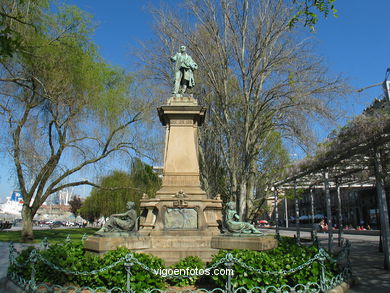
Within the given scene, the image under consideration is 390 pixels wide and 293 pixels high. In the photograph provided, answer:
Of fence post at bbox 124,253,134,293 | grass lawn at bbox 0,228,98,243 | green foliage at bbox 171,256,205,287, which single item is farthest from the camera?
grass lawn at bbox 0,228,98,243

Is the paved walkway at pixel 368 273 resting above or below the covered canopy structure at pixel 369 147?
below

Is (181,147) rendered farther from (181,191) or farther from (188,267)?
(188,267)

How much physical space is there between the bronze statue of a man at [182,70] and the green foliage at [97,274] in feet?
22.5

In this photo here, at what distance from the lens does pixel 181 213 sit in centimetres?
1063

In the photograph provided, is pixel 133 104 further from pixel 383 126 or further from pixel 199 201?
pixel 383 126

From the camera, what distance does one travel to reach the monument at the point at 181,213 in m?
9.45

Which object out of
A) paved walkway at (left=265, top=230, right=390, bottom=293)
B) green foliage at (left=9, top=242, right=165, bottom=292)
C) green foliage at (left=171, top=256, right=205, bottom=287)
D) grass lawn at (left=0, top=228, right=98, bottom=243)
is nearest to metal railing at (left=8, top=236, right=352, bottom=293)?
green foliage at (left=9, top=242, right=165, bottom=292)

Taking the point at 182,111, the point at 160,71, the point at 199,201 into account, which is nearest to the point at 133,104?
the point at 160,71

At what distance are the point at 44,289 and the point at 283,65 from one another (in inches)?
596

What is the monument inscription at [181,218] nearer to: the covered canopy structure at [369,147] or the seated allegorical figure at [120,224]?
the seated allegorical figure at [120,224]

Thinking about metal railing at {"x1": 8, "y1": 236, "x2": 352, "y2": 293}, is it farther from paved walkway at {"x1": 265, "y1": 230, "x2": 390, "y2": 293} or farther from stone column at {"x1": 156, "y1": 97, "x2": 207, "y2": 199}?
stone column at {"x1": 156, "y1": 97, "x2": 207, "y2": 199}

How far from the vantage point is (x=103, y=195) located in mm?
37906

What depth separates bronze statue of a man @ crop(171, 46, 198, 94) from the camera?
42.3ft

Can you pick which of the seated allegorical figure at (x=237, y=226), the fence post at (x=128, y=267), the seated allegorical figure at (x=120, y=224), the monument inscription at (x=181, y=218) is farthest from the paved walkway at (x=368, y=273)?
the fence post at (x=128, y=267)
